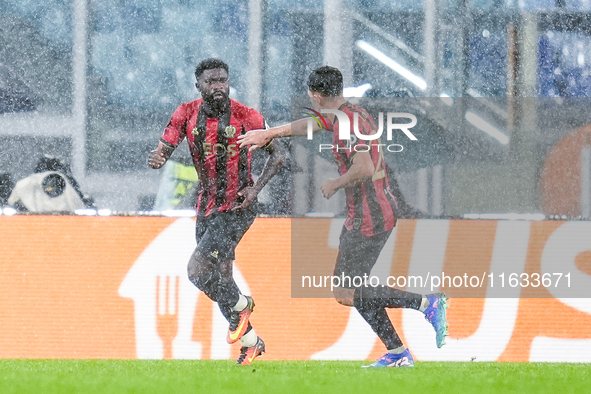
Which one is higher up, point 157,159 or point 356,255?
point 157,159

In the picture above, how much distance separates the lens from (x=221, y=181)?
3.97m

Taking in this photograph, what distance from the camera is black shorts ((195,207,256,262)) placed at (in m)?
3.97

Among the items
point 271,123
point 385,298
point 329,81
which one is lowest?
point 385,298

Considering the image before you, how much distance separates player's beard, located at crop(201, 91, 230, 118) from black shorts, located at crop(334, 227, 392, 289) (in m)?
0.88

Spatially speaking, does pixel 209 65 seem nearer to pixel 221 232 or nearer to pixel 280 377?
pixel 221 232

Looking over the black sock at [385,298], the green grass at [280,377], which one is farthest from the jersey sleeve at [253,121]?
the green grass at [280,377]

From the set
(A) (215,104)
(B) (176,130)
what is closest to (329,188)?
(A) (215,104)

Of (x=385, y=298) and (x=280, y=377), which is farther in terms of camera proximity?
(x=385, y=298)

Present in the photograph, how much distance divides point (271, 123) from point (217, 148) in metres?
0.32

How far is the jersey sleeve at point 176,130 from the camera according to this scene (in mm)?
4016

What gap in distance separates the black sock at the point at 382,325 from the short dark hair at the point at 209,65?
4.70 feet

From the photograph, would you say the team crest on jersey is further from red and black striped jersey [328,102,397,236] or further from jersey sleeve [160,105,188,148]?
red and black striped jersey [328,102,397,236]

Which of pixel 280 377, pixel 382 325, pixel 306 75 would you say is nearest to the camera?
pixel 280 377

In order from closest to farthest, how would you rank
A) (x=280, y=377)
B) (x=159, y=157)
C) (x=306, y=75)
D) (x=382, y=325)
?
(x=280, y=377)
(x=382, y=325)
(x=159, y=157)
(x=306, y=75)
